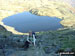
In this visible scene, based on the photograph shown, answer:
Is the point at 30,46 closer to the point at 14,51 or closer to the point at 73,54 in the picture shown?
the point at 14,51

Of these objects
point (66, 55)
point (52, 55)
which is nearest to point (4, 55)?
point (52, 55)

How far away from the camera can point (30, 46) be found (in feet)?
74.4

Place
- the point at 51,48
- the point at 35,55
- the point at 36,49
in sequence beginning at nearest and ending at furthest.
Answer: the point at 35,55 → the point at 36,49 → the point at 51,48

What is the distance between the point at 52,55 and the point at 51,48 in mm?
5205

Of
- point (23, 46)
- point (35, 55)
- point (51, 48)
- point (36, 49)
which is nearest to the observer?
point (35, 55)

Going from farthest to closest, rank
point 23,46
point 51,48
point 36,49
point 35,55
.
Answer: point 51,48
point 23,46
point 36,49
point 35,55

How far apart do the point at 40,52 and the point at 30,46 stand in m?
2.18

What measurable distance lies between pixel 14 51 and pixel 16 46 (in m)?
3.44

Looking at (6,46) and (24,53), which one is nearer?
(24,53)

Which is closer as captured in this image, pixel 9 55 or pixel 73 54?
pixel 9 55

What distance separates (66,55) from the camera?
70.0ft

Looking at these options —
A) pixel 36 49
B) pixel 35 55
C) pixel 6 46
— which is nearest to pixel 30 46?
pixel 36 49

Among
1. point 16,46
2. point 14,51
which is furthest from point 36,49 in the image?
point 16,46

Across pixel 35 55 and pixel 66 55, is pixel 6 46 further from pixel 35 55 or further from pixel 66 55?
pixel 66 55
